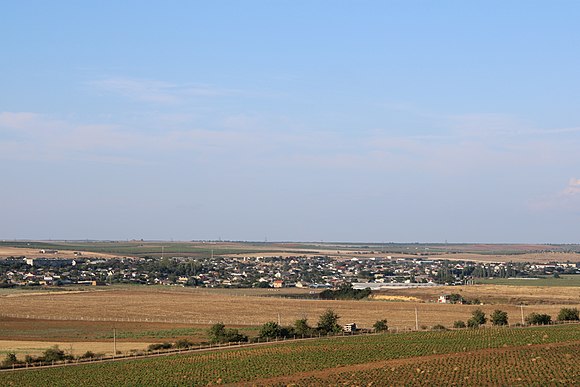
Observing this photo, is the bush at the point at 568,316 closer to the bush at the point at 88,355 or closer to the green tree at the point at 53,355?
the bush at the point at 88,355

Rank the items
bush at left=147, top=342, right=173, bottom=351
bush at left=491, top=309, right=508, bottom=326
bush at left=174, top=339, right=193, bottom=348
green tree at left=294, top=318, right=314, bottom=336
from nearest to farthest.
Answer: bush at left=147, top=342, right=173, bottom=351 < bush at left=174, top=339, right=193, bottom=348 < green tree at left=294, top=318, right=314, bottom=336 < bush at left=491, top=309, right=508, bottom=326

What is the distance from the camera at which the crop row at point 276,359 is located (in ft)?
171

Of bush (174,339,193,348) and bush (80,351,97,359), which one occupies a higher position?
bush (174,339,193,348)

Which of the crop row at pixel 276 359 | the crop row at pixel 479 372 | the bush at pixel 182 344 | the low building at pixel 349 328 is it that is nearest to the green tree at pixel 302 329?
the low building at pixel 349 328

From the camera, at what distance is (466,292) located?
135 meters

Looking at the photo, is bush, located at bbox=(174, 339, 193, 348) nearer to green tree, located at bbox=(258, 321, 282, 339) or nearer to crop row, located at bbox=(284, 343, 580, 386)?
green tree, located at bbox=(258, 321, 282, 339)

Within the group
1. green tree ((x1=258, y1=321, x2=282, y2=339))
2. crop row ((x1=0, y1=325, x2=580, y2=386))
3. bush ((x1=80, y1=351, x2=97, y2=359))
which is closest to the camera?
crop row ((x1=0, y1=325, x2=580, y2=386))

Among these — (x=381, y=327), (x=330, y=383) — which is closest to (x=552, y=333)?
(x=381, y=327)

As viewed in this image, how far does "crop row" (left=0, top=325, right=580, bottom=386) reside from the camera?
171ft

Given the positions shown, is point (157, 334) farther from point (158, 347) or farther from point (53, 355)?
point (53, 355)

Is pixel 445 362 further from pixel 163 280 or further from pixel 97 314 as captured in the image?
pixel 163 280

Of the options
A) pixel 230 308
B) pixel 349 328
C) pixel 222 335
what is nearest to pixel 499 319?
pixel 349 328

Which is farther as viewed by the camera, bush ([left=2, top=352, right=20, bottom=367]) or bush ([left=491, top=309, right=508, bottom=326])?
bush ([left=491, top=309, right=508, bottom=326])

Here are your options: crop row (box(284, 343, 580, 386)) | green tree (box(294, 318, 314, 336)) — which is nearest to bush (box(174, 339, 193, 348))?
green tree (box(294, 318, 314, 336))
